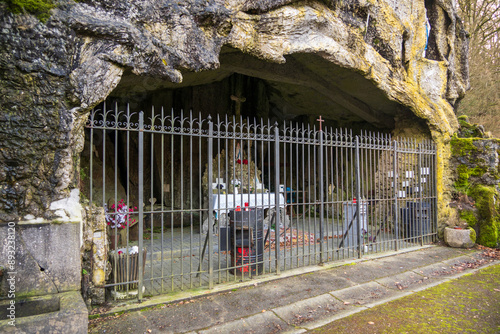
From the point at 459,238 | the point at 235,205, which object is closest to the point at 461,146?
the point at 459,238

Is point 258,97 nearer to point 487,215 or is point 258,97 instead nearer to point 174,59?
point 174,59

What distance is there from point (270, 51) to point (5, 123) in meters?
3.86

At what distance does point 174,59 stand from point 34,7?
1621mm

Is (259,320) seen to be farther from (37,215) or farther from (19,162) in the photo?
(19,162)

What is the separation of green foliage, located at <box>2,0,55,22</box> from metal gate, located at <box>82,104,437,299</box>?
1.15 m

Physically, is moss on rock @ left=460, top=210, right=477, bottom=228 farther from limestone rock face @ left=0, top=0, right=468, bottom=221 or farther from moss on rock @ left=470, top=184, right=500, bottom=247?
limestone rock face @ left=0, top=0, right=468, bottom=221

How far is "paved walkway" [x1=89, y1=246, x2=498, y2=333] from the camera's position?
11.3 feet

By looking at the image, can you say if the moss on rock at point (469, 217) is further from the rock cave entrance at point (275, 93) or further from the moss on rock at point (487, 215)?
the rock cave entrance at point (275, 93)

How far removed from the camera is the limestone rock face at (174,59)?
3135 mm

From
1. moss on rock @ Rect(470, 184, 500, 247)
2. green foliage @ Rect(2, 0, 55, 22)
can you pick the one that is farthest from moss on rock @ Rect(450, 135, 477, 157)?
green foliage @ Rect(2, 0, 55, 22)

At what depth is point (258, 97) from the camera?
10.5 meters

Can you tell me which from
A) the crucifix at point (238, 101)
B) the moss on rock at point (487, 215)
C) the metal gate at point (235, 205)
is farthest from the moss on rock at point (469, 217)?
the crucifix at point (238, 101)

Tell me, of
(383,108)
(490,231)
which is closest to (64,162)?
(383,108)

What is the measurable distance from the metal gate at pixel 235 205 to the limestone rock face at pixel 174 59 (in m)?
0.44
